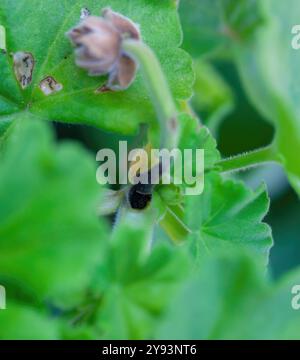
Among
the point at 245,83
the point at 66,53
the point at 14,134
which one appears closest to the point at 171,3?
the point at 66,53

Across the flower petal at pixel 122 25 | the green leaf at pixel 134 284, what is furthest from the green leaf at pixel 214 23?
the green leaf at pixel 134 284

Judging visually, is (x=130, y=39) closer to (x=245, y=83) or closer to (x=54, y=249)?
(x=54, y=249)

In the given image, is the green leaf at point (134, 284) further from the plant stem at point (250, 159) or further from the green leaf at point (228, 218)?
the plant stem at point (250, 159)

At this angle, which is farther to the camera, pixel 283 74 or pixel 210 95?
pixel 210 95

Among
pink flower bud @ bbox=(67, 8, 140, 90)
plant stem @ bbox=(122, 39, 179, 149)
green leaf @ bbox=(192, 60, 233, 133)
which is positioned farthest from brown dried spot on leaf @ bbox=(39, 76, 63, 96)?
green leaf @ bbox=(192, 60, 233, 133)

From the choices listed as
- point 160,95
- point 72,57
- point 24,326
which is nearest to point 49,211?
point 24,326

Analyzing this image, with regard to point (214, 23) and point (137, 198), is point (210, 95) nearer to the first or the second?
point (214, 23)
